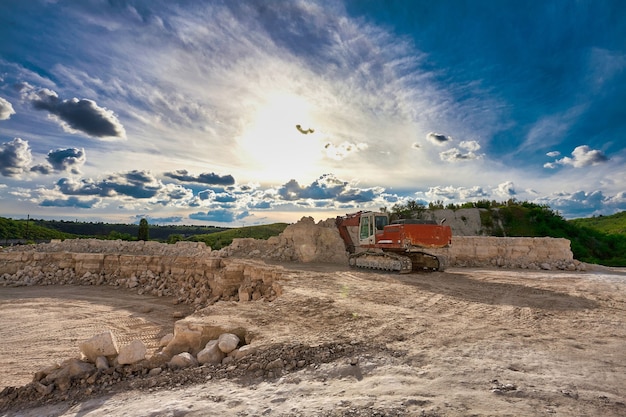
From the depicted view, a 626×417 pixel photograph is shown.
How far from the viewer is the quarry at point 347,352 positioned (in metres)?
3.71

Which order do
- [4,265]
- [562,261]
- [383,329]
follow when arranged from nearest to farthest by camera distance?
1. [383,329]
2. [562,261]
3. [4,265]

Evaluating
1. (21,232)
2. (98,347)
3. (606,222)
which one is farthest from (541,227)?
(21,232)

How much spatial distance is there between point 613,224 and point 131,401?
57.6 metres

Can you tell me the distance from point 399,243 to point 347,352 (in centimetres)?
1019

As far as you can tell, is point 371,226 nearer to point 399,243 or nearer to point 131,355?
point 399,243

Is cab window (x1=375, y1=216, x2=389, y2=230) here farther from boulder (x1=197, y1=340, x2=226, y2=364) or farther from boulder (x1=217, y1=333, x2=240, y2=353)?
boulder (x1=197, y1=340, x2=226, y2=364)

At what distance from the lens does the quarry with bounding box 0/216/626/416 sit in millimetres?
3707

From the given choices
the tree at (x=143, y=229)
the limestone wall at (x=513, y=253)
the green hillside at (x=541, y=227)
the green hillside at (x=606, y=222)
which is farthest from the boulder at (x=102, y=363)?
the green hillside at (x=606, y=222)

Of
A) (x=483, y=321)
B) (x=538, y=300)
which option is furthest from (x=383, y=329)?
(x=538, y=300)

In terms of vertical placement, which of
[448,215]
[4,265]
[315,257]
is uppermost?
[448,215]

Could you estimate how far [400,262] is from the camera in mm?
14516

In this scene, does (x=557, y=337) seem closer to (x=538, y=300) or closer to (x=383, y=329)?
(x=383, y=329)

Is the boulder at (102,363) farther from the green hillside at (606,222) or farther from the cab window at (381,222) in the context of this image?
the green hillside at (606,222)

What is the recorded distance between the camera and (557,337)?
222 inches
